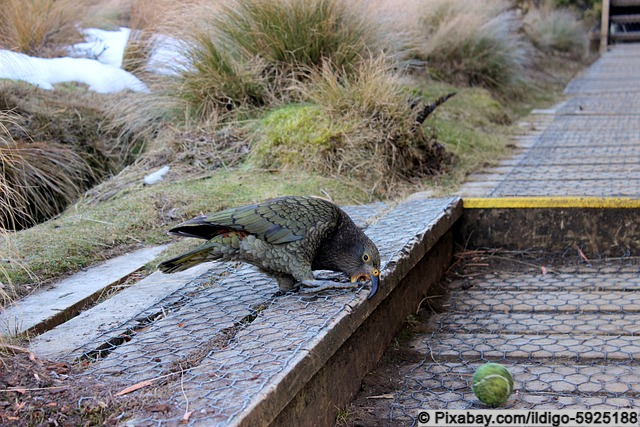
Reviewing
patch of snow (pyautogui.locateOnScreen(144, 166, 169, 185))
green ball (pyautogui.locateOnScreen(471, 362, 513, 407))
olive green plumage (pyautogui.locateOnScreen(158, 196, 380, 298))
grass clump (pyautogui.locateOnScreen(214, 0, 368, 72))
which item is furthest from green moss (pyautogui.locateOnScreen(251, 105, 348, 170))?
green ball (pyautogui.locateOnScreen(471, 362, 513, 407))

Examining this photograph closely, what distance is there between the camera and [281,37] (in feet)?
17.8

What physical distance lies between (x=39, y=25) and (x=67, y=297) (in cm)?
476

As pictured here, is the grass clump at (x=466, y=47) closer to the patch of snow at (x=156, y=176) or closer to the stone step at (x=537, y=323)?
the patch of snow at (x=156, y=176)

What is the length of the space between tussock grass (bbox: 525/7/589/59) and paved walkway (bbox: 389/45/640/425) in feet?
29.3

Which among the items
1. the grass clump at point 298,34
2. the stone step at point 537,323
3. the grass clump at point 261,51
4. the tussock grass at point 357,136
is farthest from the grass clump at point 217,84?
the stone step at point 537,323

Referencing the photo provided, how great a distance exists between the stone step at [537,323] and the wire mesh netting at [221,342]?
1.24 feet

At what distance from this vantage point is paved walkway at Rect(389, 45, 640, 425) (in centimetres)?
225

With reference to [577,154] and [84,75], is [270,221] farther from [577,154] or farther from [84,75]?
[84,75]

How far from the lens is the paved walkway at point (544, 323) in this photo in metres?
2.25

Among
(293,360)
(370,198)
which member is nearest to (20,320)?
(293,360)

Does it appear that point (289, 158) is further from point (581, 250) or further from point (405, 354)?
point (405, 354)

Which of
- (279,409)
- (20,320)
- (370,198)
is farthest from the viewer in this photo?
(370,198)

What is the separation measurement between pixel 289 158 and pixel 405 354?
2.16m

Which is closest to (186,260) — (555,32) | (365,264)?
(365,264)
